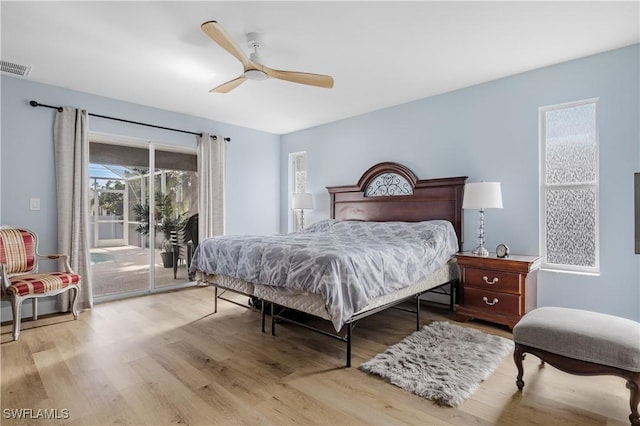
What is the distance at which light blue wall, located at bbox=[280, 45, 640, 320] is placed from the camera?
3.05m

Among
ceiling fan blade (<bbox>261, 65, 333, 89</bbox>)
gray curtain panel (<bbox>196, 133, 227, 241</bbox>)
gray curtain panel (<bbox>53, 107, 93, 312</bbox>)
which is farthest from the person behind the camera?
gray curtain panel (<bbox>196, 133, 227, 241</bbox>)

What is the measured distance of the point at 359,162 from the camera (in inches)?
205

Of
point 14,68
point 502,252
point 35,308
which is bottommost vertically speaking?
point 35,308

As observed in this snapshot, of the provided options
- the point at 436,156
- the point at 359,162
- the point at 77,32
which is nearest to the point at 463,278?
the point at 436,156

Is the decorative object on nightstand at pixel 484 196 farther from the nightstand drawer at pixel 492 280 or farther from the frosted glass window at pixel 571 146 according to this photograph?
the frosted glass window at pixel 571 146

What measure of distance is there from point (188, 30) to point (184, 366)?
265 cm

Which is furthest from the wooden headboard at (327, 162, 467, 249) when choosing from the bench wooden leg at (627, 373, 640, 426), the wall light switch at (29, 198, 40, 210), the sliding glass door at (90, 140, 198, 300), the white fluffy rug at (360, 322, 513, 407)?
the wall light switch at (29, 198, 40, 210)

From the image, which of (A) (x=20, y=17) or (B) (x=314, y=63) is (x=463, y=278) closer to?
(B) (x=314, y=63)

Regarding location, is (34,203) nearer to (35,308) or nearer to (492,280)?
(35,308)

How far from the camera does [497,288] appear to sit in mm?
3314

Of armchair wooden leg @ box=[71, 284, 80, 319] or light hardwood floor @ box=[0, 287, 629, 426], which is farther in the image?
armchair wooden leg @ box=[71, 284, 80, 319]

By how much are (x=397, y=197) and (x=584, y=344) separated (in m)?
2.88

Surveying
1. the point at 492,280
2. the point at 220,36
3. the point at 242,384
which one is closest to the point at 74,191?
the point at 220,36

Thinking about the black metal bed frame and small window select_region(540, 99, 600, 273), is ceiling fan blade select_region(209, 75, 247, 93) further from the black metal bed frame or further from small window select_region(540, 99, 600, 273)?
small window select_region(540, 99, 600, 273)
